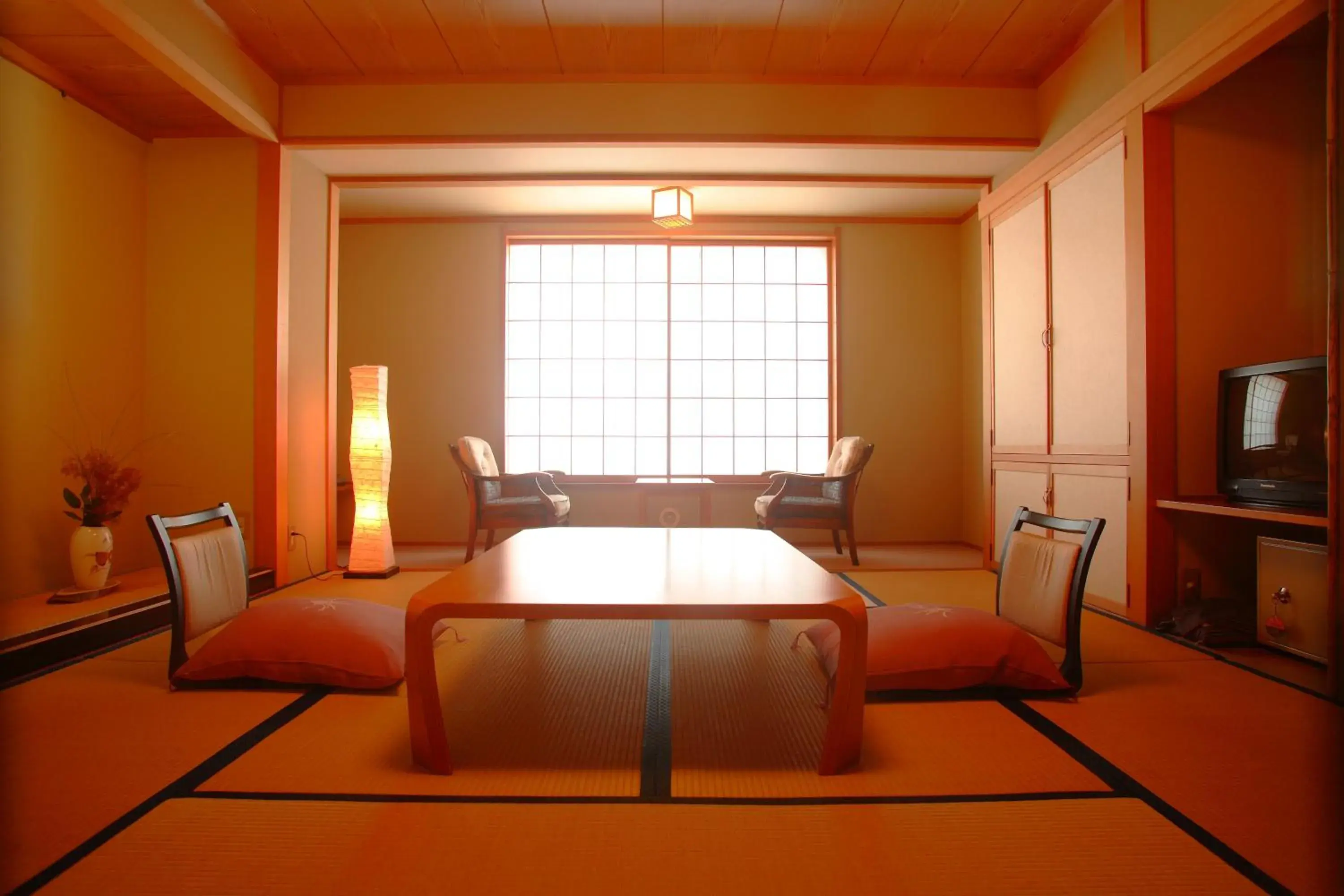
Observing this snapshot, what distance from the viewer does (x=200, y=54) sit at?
304 centimetres

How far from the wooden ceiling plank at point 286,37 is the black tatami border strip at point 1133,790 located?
4.13 m

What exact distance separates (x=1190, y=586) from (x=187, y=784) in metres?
3.46

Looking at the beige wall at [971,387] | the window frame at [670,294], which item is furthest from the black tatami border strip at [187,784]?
the beige wall at [971,387]

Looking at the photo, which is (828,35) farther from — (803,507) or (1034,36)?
(803,507)

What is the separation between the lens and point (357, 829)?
3.96ft

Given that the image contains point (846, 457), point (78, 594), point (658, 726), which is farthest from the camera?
point (846, 457)

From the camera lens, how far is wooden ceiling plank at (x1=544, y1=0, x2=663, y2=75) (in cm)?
312

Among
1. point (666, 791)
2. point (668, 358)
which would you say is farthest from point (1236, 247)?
point (668, 358)

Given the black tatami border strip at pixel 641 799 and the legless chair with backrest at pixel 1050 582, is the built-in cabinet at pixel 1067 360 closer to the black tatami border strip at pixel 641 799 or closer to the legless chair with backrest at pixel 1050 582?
the legless chair with backrest at pixel 1050 582

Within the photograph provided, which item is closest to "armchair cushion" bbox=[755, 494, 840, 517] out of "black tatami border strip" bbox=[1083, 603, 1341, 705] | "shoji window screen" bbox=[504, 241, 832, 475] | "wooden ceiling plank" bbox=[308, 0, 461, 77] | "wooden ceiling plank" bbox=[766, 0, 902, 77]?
"shoji window screen" bbox=[504, 241, 832, 475]

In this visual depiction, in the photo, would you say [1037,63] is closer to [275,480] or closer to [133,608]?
[275,480]

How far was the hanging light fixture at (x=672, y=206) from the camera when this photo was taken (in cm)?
423

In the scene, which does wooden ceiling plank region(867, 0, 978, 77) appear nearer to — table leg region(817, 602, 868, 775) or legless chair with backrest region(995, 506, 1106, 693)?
legless chair with backrest region(995, 506, 1106, 693)

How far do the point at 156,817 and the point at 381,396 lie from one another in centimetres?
283
